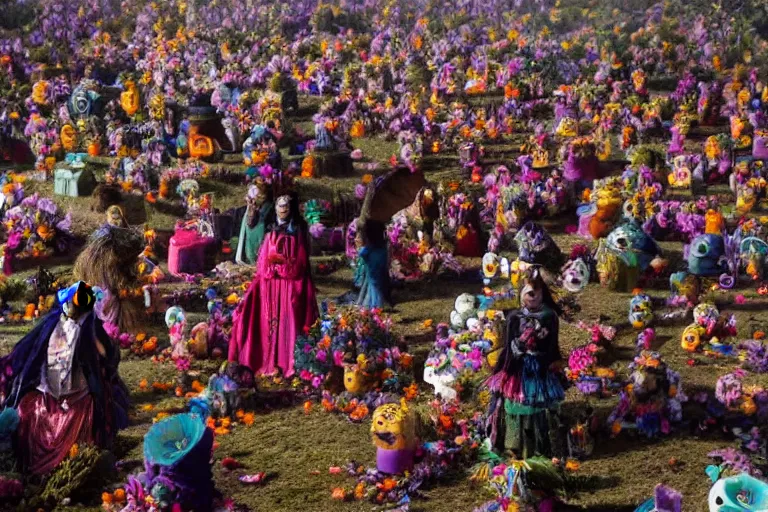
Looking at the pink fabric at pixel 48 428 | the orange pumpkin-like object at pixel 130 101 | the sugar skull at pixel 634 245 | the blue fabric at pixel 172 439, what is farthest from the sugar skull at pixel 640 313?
the orange pumpkin-like object at pixel 130 101

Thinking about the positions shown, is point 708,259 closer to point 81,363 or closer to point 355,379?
point 355,379

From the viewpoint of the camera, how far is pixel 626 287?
54.0ft

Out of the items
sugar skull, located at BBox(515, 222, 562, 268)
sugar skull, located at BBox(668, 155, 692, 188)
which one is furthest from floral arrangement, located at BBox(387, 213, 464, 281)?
sugar skull, located at BBox(668, 155, 692, 188)

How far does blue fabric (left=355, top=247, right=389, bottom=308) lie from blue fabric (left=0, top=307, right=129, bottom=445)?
15.0 feet

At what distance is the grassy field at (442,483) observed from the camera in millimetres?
11039

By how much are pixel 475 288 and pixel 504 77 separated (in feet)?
33.0

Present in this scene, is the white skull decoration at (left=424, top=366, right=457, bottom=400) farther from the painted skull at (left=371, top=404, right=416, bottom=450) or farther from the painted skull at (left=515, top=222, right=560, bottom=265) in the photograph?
the painted skull at (left=515, top=222, right=560, bottom=265)

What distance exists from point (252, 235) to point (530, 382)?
515 cm

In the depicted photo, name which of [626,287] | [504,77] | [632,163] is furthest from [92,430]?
[504,77]

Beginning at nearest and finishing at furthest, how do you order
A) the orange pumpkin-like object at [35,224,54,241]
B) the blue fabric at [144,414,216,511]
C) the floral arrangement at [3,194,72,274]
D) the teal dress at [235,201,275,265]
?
the blue fabric at [144,414,216,511] < the teal dress at [235,201,275,265] < the floral arrangement at [3,194,72,274] < the orange pumpkin-like object at [35,224,54,241]

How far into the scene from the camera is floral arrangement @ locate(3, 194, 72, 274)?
1808 cm

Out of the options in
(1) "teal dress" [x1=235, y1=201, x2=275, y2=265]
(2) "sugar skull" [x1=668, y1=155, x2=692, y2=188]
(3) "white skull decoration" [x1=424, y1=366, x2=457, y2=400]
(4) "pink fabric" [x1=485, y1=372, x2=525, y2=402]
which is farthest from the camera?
(2) "sugar skull" [x1=668, y1=155, x2=692, y2=188]

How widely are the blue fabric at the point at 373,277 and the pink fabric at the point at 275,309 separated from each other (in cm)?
175

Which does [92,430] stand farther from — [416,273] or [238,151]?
[238,151]
